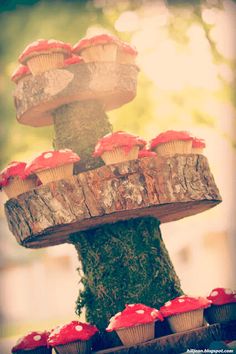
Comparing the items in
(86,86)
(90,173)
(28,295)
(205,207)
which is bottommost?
(28,295)

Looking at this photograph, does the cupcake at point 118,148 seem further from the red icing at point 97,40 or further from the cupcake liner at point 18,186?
the red icing at point 97,40

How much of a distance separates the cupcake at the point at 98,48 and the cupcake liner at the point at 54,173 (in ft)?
2.93

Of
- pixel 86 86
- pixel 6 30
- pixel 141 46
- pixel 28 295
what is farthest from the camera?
pixel 28 295

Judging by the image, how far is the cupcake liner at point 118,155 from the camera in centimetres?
384

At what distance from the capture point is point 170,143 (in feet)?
13.1

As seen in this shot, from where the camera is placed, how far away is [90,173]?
378 cm

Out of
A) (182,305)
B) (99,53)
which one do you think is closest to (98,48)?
(99,53)

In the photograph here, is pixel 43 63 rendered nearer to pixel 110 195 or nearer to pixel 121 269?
pixel 110 195

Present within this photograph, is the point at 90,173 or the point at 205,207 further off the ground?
the point at 90,173

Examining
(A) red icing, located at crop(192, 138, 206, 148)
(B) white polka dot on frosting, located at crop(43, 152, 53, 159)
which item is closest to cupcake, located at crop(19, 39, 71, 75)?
(B) white polka dot on frosting, located at crop(43, 152, 53, 159)

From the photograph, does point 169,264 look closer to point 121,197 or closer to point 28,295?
point 121,197

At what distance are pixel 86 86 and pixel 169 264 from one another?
147 centimetres

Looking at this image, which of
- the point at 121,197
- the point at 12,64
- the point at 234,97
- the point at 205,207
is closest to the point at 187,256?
the point at 234,97

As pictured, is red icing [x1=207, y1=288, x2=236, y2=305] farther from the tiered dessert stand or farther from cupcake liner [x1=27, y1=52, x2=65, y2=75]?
cupcake liner [x1=27, y1=52, x2=65, y2=75]
